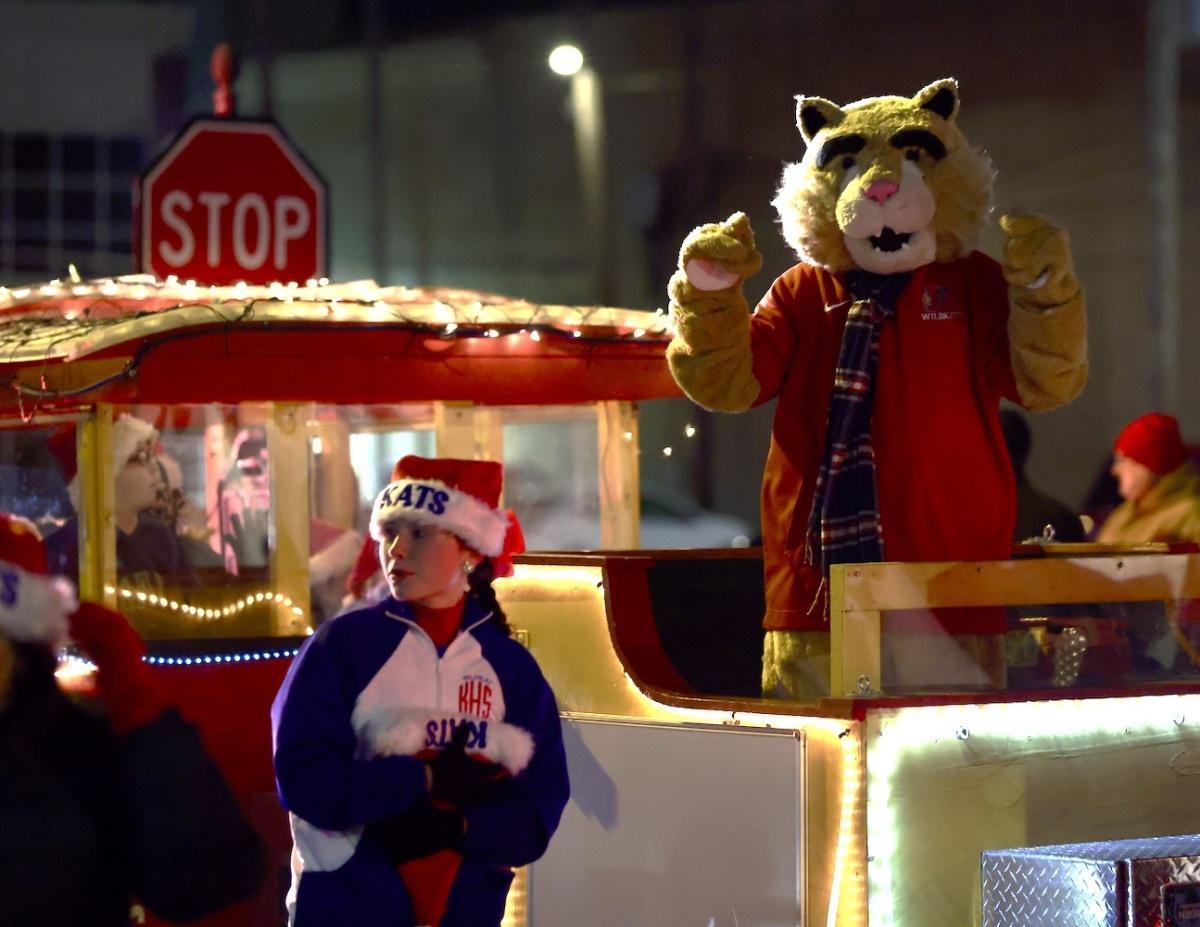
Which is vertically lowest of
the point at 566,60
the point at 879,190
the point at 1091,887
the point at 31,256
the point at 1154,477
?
the point at 1091,887

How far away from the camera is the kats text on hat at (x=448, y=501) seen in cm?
380

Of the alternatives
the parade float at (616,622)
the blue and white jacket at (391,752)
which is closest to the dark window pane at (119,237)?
the parade float at (616,622)

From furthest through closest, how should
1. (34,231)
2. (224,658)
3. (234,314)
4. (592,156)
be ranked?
(34,231)
(592,156)
(224,658)
(234,314)

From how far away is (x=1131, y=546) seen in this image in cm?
602

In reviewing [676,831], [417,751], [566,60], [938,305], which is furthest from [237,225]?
[566,60]

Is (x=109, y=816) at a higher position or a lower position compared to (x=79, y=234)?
lower

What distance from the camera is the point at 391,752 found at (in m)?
3.49

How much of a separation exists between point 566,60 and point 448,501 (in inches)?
485

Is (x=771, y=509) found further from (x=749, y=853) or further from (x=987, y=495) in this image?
(x=749, y=853)

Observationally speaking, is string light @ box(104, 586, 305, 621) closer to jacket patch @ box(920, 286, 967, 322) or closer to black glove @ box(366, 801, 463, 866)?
jacket patch @ box(920, 286, 967, 322)

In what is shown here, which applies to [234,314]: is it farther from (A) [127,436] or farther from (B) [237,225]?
(B) [237,225]

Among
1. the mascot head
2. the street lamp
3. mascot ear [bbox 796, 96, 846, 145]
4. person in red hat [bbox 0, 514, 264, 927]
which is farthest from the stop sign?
the street lamp

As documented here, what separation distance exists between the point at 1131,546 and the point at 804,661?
1756mm

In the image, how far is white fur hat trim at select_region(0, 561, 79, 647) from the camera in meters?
3.04
